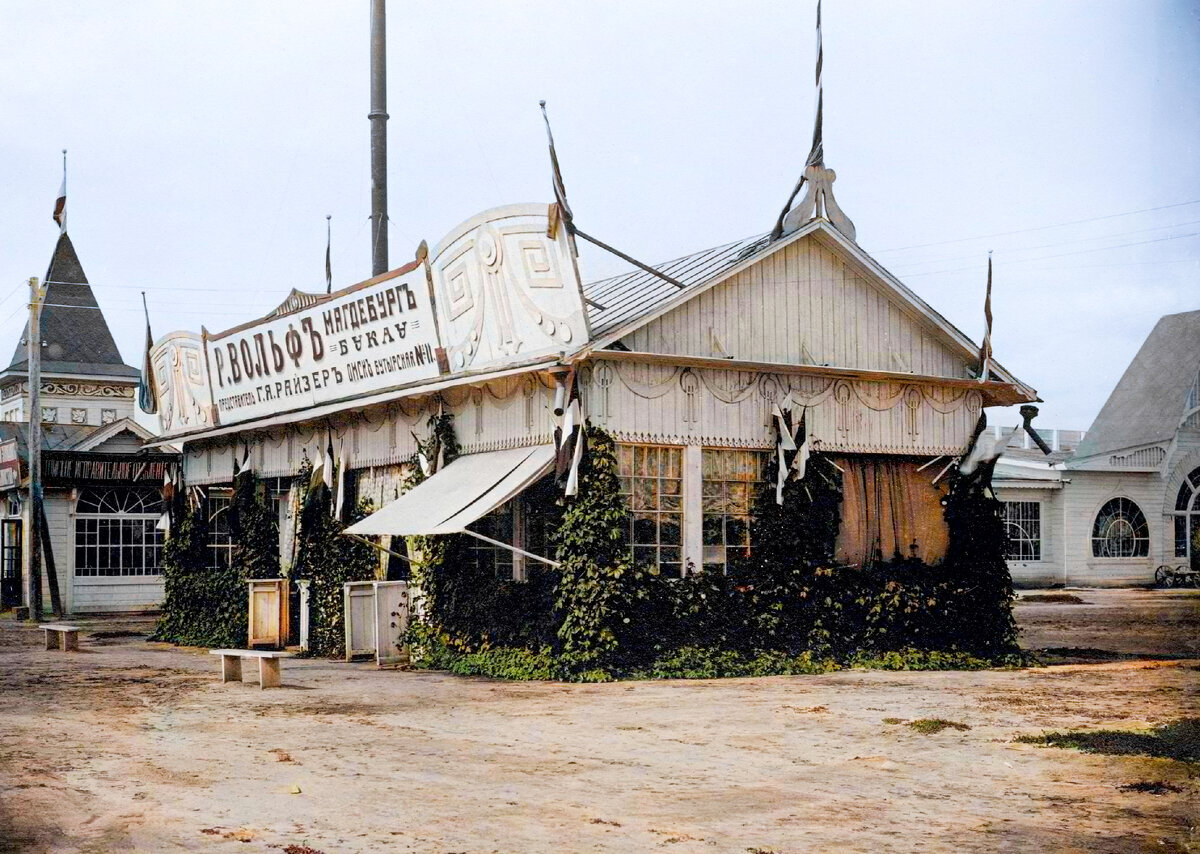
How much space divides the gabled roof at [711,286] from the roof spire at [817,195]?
194mm

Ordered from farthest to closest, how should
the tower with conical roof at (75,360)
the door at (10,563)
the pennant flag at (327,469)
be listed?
the tower with conical roof at (75,360) → the door at (10,563) → the pennant flag at (327,469)

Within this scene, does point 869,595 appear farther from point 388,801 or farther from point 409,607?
point 388,801

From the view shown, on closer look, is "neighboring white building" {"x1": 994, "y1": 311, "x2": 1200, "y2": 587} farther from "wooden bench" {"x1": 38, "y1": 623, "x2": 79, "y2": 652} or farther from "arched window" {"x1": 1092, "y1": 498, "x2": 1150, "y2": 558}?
"wooden bench" {"x1": 38, "y1": 623, "x2": 79, "y2": 652}

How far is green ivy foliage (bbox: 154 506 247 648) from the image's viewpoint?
74.0 ft

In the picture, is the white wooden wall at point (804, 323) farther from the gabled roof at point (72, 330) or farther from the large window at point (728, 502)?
the gabled roof at point (72, 330)

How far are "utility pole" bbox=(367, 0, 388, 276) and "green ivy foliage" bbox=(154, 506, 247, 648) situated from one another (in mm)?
5726

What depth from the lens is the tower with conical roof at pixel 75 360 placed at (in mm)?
45062

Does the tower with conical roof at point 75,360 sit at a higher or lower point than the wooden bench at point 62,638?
higher

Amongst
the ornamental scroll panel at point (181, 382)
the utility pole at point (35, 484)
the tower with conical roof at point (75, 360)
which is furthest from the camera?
the tower with conical roof at point (75, 360)

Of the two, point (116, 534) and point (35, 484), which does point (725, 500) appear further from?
point (116, 534)

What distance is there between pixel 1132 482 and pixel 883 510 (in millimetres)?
23137

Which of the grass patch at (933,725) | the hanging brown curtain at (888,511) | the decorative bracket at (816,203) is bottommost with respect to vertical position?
the grass patch at (933,725)

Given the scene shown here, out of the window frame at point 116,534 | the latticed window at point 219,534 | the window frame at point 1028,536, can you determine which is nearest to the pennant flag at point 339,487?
the latticed window at point 219,534

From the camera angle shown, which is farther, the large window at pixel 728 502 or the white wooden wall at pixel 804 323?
the white wooden wall at pixel 804 323
